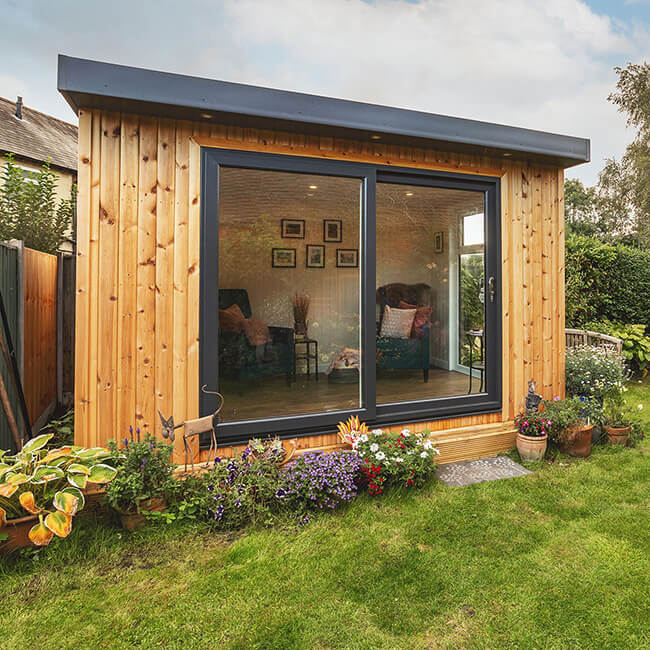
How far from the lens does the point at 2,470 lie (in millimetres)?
1979

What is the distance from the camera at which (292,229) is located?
13.2ft

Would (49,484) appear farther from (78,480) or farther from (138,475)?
(138,475)

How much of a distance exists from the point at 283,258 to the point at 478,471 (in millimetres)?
2439

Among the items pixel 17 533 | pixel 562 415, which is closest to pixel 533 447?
pixel 562 415

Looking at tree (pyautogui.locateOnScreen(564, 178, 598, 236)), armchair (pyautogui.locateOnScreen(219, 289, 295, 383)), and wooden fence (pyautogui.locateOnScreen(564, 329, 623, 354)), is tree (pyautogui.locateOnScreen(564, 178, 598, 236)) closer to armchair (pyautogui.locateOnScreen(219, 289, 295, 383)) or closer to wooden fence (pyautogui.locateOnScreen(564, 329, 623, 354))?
wooden fence (pyautogui.locateOnScreen(564, 329, 623, 354))

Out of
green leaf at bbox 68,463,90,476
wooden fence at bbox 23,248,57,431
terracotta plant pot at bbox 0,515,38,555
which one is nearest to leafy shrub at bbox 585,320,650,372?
green leaf at bbox 68,463,90,476

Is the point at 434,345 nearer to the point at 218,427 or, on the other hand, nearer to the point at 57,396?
the point at 218,427

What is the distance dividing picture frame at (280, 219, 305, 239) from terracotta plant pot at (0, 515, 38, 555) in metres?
2.78

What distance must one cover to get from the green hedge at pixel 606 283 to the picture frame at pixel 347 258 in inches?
172

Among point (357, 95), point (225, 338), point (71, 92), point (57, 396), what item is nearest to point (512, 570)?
point (225, 338)

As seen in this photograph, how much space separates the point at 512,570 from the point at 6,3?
1108 cm

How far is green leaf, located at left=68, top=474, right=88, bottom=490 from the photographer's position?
1.97m

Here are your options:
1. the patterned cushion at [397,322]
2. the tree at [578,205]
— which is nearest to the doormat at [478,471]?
the patterned cushion at [397,322]

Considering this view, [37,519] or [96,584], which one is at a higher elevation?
[37,519]
